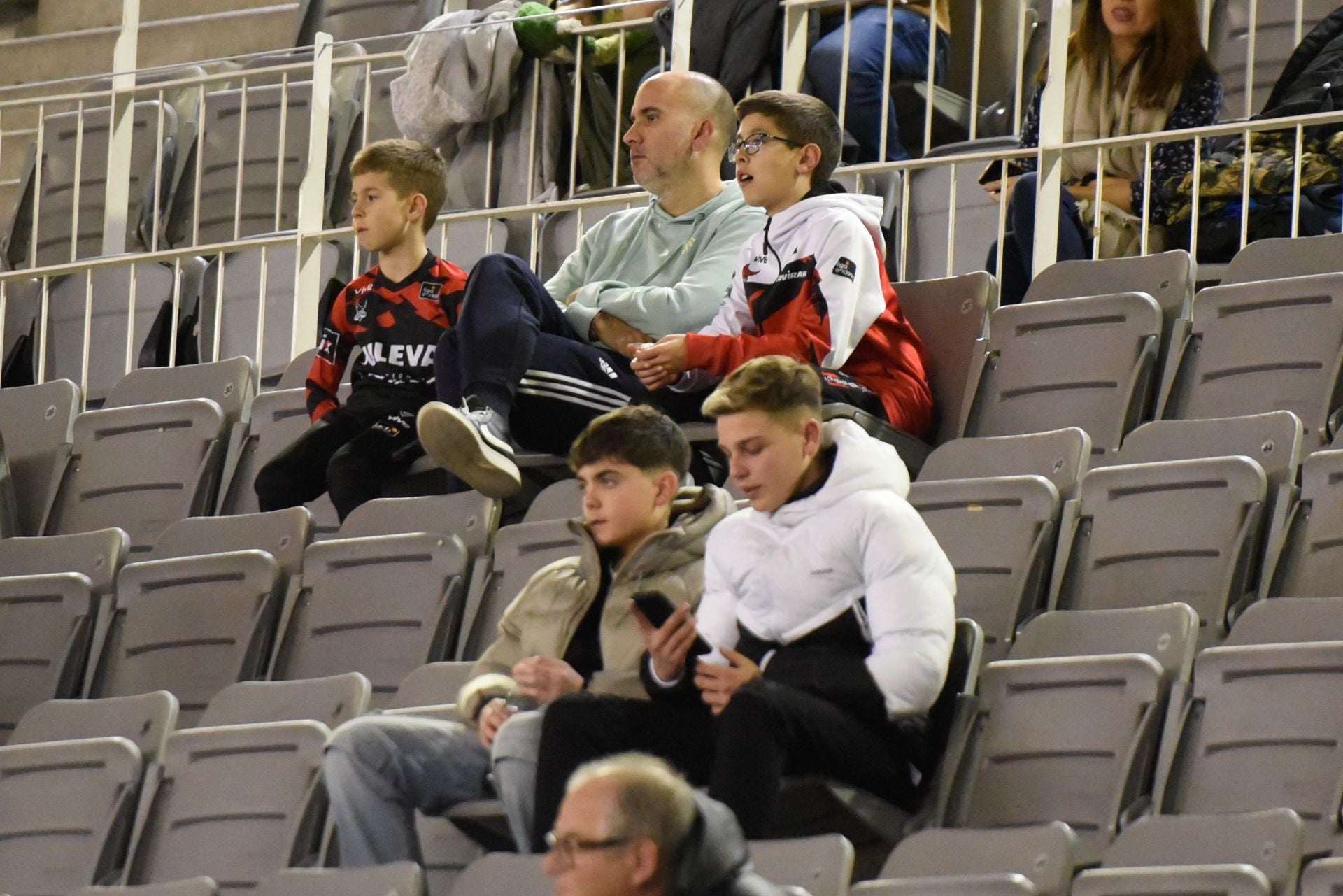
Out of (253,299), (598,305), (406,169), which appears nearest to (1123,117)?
(598,305)

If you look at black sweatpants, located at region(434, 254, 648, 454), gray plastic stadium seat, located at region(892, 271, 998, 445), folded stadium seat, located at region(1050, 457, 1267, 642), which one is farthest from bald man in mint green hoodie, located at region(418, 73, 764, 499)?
folded stadium seat, located at region(1050, 457, 1267, 642)

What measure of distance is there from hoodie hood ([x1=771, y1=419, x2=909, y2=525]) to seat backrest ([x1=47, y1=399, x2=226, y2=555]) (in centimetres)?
216

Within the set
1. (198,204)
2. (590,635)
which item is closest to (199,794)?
(590,635)

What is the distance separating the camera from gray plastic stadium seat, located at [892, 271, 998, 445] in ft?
15.9

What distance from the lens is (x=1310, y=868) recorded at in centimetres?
291

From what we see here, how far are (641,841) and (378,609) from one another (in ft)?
6.81

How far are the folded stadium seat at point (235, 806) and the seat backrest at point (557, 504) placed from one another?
0.76m

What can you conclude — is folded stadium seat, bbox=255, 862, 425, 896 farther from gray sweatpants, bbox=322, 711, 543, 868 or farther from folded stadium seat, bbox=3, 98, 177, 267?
folded stadium seat, bbox=3, 98, 177, 267

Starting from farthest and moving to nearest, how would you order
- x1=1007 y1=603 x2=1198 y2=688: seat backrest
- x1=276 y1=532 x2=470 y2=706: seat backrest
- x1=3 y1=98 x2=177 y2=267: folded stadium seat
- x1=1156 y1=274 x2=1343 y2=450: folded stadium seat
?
x1=3 y1=98 x2=177 y2=267: folded stadium seat → x1=276 y1=532 x2=470 y2=706: seat backrest → x1=1156 y1=274 x2=1343 y2=450: folded stadium seat → x1=1007 y1=603 x2=1198 y2=688: seat backrest

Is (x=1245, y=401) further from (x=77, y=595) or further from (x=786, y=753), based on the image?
(x=77, y=595)

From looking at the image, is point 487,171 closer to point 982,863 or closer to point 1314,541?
point 1314,541

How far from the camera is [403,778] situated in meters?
3.75

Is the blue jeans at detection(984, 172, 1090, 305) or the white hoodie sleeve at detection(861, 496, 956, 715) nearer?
the white hoodie sleeve at detection(861, 496, 956, 715)

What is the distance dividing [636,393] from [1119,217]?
1.26 metres
